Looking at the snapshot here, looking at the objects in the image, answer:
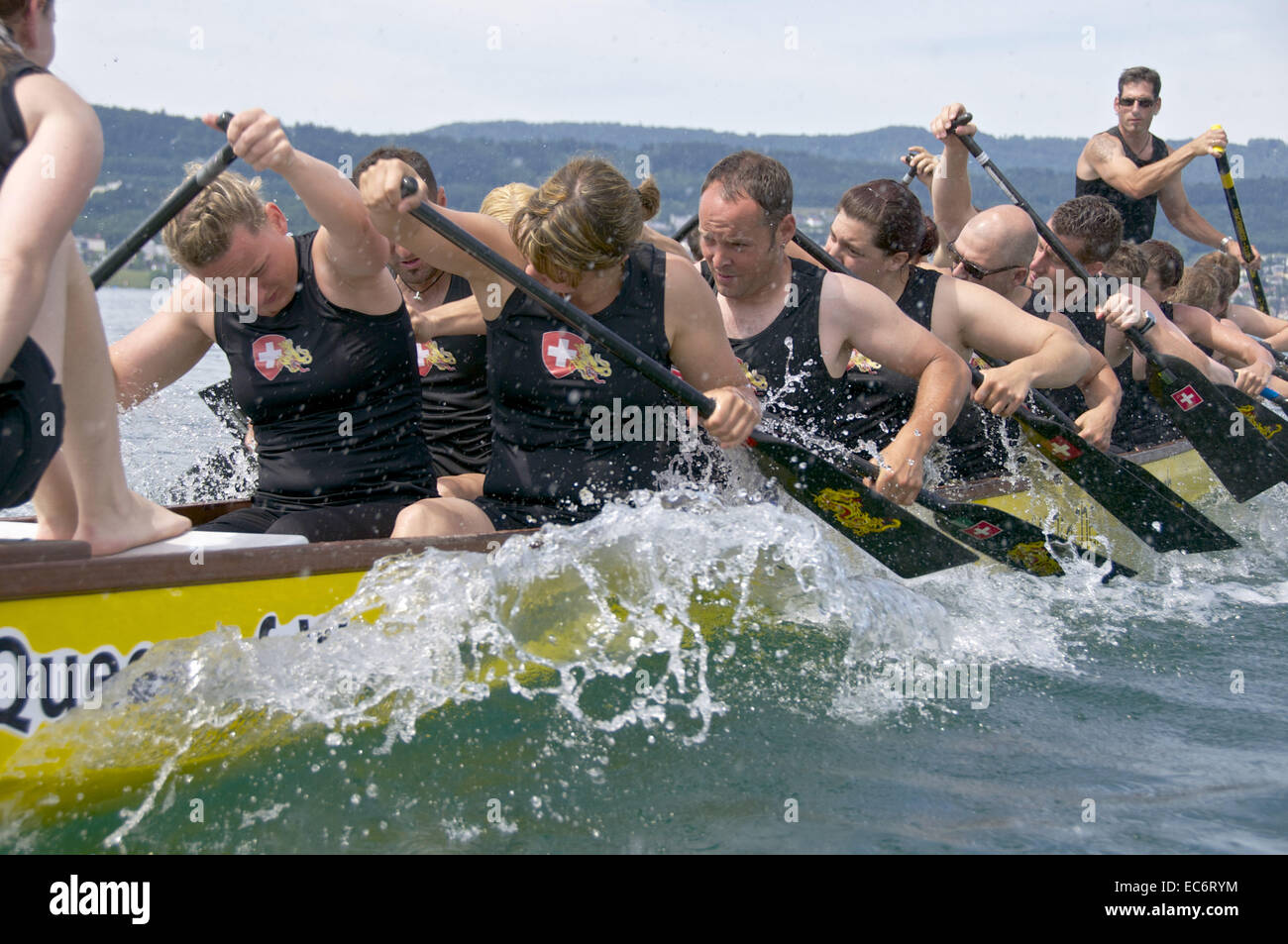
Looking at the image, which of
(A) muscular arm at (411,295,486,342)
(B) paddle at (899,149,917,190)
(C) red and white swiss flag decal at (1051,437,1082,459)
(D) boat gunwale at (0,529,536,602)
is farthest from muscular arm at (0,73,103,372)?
(B) paddle at (899,149,917,190)

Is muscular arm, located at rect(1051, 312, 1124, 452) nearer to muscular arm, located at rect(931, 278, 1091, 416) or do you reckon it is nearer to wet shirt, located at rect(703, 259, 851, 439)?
muscular arm, located at rect(931, 278, 1091, 416)

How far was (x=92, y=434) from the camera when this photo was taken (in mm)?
2744

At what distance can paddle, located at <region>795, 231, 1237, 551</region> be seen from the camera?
5227mm

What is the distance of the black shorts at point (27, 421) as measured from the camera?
238cm

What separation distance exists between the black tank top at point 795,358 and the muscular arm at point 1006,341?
0.74 m

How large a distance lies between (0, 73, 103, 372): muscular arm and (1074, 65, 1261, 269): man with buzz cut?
6920 mm

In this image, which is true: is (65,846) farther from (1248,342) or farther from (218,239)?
(1248,342)

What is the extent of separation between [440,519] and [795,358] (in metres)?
1.61

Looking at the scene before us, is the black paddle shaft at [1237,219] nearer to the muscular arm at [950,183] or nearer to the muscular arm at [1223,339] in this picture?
the muscular arm at [1223,339]

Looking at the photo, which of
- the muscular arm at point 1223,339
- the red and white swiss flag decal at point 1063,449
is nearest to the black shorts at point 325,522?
the red and white swiss flag decal at point 1063,449

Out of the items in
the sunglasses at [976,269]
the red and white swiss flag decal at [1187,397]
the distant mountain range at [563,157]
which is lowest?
the red and white swiss flag decal at [1187,397]

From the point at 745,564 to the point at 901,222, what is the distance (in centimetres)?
189

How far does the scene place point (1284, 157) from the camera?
137 m
